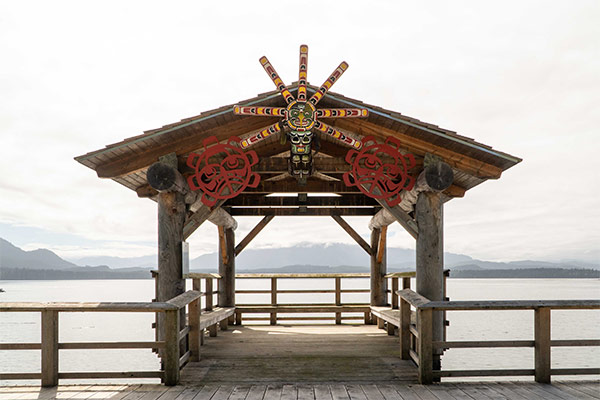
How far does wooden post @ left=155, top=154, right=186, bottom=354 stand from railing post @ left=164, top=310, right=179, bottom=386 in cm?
120

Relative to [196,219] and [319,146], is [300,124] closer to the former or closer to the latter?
[319,146]

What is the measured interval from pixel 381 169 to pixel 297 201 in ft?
15.5

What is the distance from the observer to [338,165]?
292 inches

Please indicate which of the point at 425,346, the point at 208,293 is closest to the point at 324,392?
Answer: the point at 425,346

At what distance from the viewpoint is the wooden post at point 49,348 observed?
16.7 ft

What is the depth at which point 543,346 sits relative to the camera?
5.29m

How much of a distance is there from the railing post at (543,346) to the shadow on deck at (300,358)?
131 cm

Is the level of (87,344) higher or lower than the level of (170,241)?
lower

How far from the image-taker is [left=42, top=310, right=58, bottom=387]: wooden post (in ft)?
16.7

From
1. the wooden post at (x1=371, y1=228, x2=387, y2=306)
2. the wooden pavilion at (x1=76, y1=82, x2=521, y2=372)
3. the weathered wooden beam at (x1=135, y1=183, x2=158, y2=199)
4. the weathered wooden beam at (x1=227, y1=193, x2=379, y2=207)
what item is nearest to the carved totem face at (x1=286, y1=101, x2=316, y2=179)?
the wooden pavilion at (x1=76, y1=82, x2=521, y2=372)

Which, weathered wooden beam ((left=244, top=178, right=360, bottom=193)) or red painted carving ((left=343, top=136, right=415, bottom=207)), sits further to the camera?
weathered wooden beam ((left=244, top=178, right=360, bottom=193))

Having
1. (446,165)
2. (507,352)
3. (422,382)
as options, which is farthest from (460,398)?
(507,352)

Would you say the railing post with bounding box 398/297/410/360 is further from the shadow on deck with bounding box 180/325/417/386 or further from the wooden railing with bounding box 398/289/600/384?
the wooden railing with bounding box 398/289/600/384

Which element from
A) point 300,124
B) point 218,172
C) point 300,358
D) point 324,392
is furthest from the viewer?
point 300,358
